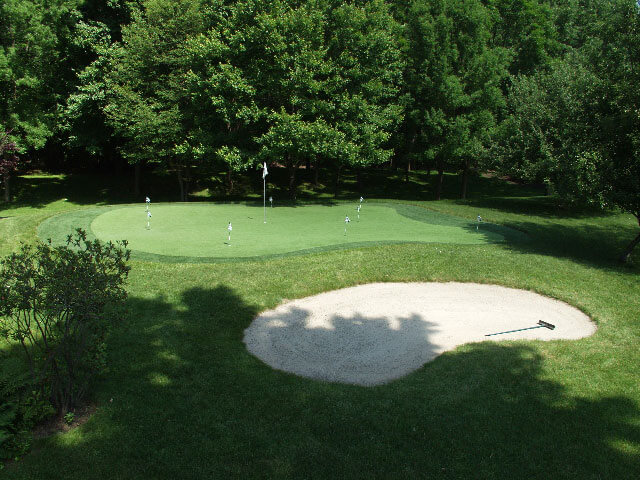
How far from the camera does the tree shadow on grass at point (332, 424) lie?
5.60 meters

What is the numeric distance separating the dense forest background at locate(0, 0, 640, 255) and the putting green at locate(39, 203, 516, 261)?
3.99m

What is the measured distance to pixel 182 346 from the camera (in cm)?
888

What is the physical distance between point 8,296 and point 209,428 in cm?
325

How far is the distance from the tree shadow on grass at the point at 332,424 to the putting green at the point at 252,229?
6.37 meters

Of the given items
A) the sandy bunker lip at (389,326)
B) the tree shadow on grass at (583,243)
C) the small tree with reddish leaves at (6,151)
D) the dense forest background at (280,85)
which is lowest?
the sandy bunker lip at (389,326)

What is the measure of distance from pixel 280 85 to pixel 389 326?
59.2ft

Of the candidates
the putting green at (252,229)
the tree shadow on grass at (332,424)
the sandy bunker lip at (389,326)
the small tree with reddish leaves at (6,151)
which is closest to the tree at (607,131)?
the putting green at (252,229)

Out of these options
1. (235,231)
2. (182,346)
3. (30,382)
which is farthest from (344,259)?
(30,382)

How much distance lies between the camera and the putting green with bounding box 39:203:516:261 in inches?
582

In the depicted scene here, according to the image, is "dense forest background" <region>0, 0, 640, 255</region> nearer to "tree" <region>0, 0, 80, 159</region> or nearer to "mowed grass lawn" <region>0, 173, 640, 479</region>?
"tree" <region>0, 0, 80, 159</region>

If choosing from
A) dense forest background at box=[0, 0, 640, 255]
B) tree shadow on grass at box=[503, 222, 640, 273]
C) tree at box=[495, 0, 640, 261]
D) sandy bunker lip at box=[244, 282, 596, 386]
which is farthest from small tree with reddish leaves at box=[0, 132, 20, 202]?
tree at box=[495, 0, 640, 261]

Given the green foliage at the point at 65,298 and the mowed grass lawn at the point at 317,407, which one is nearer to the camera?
the mowed grass lawn at the point at 317,407

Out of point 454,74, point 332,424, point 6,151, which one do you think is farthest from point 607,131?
point 6,151

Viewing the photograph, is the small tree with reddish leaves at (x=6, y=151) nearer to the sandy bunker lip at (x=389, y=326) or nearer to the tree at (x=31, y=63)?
the tree at (x=31, y=63)
